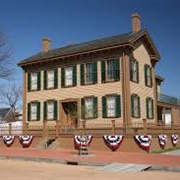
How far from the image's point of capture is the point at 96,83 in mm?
27016

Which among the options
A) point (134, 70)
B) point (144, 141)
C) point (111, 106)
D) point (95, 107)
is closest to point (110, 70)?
point (134, 70)

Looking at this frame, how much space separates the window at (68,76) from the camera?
28.4 metres

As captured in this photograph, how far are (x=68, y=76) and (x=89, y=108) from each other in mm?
3547

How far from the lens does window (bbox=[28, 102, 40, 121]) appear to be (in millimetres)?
30312

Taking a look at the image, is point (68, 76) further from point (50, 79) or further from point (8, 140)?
point (8, 140)

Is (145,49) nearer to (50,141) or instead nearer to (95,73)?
(95,73)

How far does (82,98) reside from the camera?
27.6m

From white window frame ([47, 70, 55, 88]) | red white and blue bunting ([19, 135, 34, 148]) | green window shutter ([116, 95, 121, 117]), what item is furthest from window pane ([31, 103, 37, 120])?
green window shutter ([116, 95, 121, 117])

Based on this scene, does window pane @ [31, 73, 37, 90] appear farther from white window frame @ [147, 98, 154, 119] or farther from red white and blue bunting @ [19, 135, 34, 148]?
white window frame @ [147, 98, 154, 119]

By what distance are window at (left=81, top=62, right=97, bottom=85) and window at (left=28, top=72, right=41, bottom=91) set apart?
4781mm

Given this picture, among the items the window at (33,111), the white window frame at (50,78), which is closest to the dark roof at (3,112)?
the window at (33,111)

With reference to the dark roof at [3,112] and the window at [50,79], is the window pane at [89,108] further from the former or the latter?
the dark roof at [3,112]

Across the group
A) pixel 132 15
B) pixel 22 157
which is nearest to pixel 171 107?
pixel 132 15

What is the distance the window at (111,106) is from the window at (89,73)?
1.82 meters
